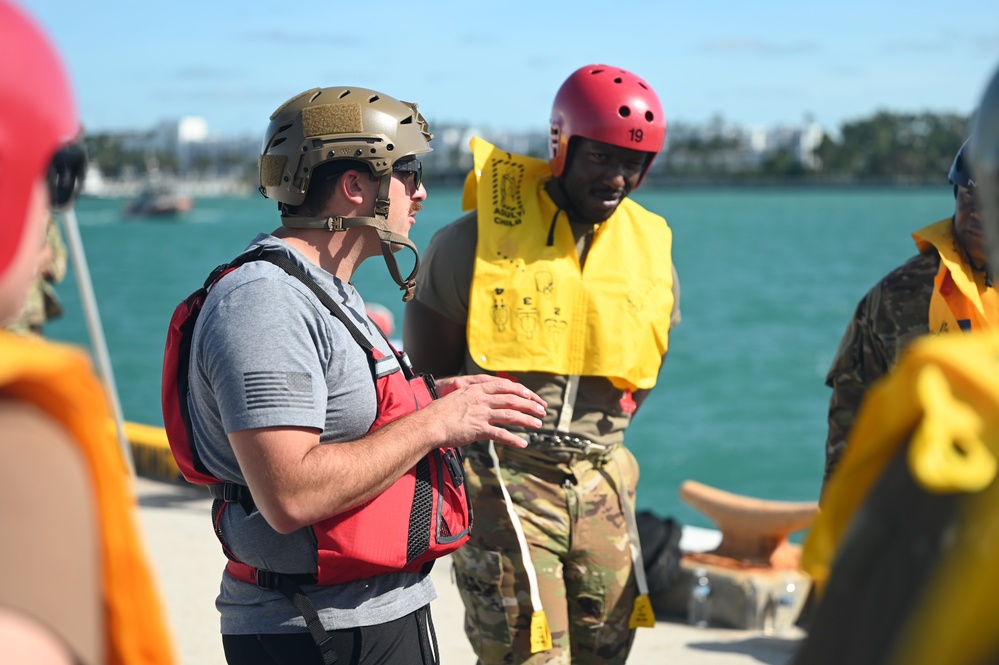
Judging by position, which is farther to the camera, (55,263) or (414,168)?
(55,263)

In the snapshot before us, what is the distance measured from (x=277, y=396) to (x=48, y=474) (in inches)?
53.3

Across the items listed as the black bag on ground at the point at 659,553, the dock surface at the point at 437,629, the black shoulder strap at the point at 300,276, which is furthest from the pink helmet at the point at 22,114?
the black bag on ground at the point at 659,553

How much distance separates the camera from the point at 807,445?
2725 centimetres

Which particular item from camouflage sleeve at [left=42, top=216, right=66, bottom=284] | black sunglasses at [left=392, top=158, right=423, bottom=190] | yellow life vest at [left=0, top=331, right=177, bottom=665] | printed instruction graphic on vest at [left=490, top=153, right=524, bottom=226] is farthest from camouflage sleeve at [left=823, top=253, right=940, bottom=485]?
camouflage sleeve at [left=42, top=216, right=66, bottom=284]

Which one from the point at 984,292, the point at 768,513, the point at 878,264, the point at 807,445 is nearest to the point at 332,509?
the point at 984,292

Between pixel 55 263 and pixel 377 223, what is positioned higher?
pixel 377 223

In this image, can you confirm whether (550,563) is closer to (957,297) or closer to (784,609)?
(957,297)

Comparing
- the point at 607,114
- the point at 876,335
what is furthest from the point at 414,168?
the point at 876,335

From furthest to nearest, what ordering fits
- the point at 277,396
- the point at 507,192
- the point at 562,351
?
→ the point at 507,192 < the point at 562,351 < the point at 277,396

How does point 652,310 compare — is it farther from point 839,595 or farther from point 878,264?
point 878,264

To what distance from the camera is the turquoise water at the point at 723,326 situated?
26.0m

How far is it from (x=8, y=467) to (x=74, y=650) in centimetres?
21

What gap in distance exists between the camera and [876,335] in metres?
4.20

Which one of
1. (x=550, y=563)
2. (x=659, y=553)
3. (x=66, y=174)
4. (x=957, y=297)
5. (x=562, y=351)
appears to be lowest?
(x=659, y=553)
